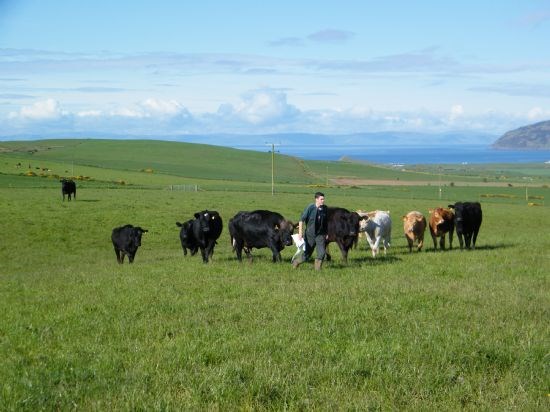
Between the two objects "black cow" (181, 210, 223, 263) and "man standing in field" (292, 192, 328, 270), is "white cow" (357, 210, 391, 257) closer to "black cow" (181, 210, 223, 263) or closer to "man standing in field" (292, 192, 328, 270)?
"black cow" (181, 210, 223, 263)

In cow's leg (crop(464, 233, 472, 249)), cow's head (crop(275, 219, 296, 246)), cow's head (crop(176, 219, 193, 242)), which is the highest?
cow's head (crop(275, 219, 296, 246))

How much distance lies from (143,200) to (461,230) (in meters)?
31.1

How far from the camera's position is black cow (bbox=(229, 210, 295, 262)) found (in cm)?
2270

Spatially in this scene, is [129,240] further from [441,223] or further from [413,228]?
[441,223]

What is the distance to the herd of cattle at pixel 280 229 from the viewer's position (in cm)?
2295

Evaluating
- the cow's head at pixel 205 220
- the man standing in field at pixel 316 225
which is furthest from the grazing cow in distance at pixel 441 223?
the man standing in field at pixel 316 225

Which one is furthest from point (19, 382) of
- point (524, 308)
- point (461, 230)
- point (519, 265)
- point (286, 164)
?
point (286, 164)

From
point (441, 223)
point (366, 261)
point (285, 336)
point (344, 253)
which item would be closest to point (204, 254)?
point (344, 253)

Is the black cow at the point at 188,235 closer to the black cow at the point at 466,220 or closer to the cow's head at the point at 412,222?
the cow's head at the point at 412,222

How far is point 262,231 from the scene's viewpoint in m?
23.1

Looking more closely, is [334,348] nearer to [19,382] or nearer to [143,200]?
[19,382]

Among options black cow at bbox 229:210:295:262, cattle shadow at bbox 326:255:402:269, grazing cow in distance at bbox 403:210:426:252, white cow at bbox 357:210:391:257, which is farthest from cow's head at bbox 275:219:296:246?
grazing cow in distance at bbox 403:210:426:252

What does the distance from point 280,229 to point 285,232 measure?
7.8 inches

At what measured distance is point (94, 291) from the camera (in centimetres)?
1695
